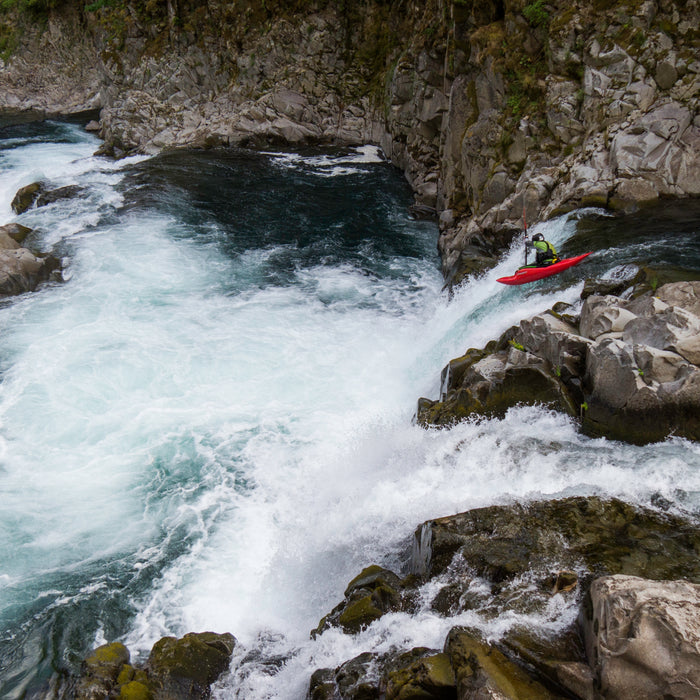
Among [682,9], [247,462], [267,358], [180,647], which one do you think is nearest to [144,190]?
[267,358]

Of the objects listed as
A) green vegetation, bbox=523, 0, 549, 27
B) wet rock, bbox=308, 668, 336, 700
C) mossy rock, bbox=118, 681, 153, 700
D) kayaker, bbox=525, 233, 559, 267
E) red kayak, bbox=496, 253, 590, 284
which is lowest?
mossy rock, bbox=118, 681, 153, 700

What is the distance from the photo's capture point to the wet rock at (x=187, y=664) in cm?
657

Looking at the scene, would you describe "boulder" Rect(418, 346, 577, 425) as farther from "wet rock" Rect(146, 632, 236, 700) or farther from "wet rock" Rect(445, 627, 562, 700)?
"wet rock" Rect(146, 632, 236, 700)

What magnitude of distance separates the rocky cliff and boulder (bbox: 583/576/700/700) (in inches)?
427

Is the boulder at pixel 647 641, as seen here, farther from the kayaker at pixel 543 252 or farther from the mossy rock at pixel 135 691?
the kayaker at pixel 543 252

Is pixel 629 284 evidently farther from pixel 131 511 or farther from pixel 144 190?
pixel 144 190

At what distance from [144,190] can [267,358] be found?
43.5 ft

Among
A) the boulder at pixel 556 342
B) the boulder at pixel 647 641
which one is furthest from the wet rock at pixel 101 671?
the boulder at pixel 556 342

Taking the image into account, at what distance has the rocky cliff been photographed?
44.7ft

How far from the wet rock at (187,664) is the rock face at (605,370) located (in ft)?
15.6

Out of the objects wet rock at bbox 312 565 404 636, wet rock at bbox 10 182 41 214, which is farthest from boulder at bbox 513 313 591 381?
wet rock at bbox 10 182 41 214

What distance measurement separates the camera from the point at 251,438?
11.2 m

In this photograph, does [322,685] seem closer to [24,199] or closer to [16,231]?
[16,231]

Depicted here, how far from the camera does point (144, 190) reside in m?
23.3
